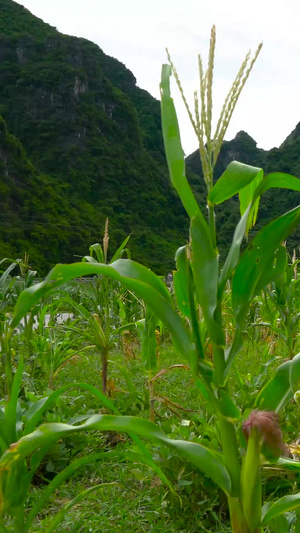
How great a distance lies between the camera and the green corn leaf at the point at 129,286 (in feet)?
3.76

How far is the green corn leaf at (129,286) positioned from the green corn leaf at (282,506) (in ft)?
1.18

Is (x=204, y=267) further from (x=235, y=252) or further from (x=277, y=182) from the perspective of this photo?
(x=277, y=182)

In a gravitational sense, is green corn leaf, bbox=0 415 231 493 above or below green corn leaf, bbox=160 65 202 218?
below

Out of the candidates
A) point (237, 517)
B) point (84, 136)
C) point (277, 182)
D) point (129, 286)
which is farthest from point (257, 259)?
point (84, 136)

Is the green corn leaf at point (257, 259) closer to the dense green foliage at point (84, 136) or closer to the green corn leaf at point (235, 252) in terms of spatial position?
the green corn leaf at point (235, 252)

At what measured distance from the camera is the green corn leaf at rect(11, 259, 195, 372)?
1146 millimetres

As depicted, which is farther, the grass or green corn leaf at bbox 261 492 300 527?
the grass

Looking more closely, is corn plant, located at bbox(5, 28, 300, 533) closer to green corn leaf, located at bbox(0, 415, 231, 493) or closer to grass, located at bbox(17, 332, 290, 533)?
green corn leaf, located at bbox(0, 415, 231, 493)

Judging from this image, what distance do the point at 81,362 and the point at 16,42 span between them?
207ft

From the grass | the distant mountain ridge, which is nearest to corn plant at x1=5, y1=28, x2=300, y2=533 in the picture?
the grass

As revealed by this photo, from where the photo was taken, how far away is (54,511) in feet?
5.42

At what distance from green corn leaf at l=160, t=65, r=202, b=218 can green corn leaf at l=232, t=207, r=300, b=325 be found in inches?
5.9

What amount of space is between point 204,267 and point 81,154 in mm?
53525

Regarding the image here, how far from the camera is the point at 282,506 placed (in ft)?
3.62
